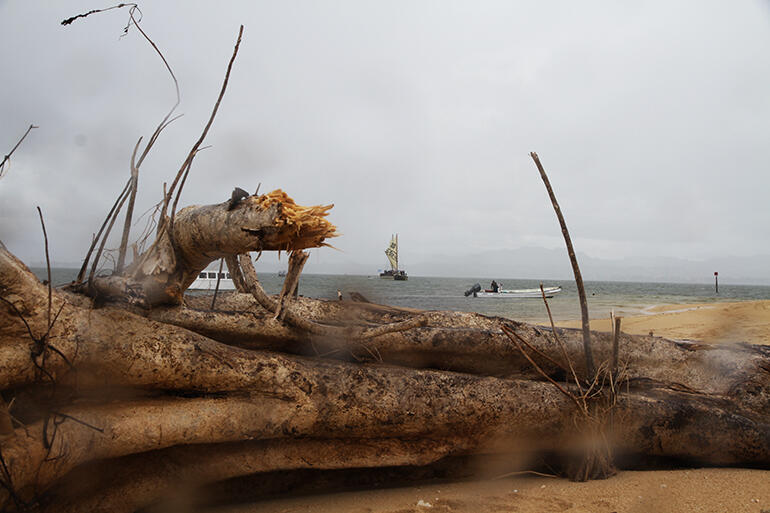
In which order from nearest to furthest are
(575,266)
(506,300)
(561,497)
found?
(561,497)
(575,266)
(506,300)

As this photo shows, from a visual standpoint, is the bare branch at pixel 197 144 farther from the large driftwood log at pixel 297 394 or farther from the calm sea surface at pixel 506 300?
the calm sea surface at pixel 506 300

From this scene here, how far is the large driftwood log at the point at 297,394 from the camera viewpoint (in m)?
2.63

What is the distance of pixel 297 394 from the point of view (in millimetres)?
3178

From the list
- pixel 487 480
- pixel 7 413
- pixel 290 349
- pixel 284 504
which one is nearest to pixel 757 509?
pixel 487 480

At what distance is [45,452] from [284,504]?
1459mm

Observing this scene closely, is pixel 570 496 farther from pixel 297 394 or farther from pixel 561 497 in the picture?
pixel 297 394

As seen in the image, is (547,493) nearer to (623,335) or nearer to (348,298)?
(623,335)

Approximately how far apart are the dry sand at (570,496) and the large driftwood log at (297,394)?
0.75 ft

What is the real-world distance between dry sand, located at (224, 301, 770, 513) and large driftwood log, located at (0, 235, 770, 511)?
0.75ft

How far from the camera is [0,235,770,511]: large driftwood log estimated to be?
8.64 feet

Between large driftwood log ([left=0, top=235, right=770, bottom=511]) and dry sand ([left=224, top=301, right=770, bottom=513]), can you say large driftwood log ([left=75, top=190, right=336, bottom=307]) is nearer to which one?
large driftwood log ([left=0, top=235, right=770, bottom=511])

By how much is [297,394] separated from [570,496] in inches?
76.8

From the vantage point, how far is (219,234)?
10.5ft

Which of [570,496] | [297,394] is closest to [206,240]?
[297,394]
